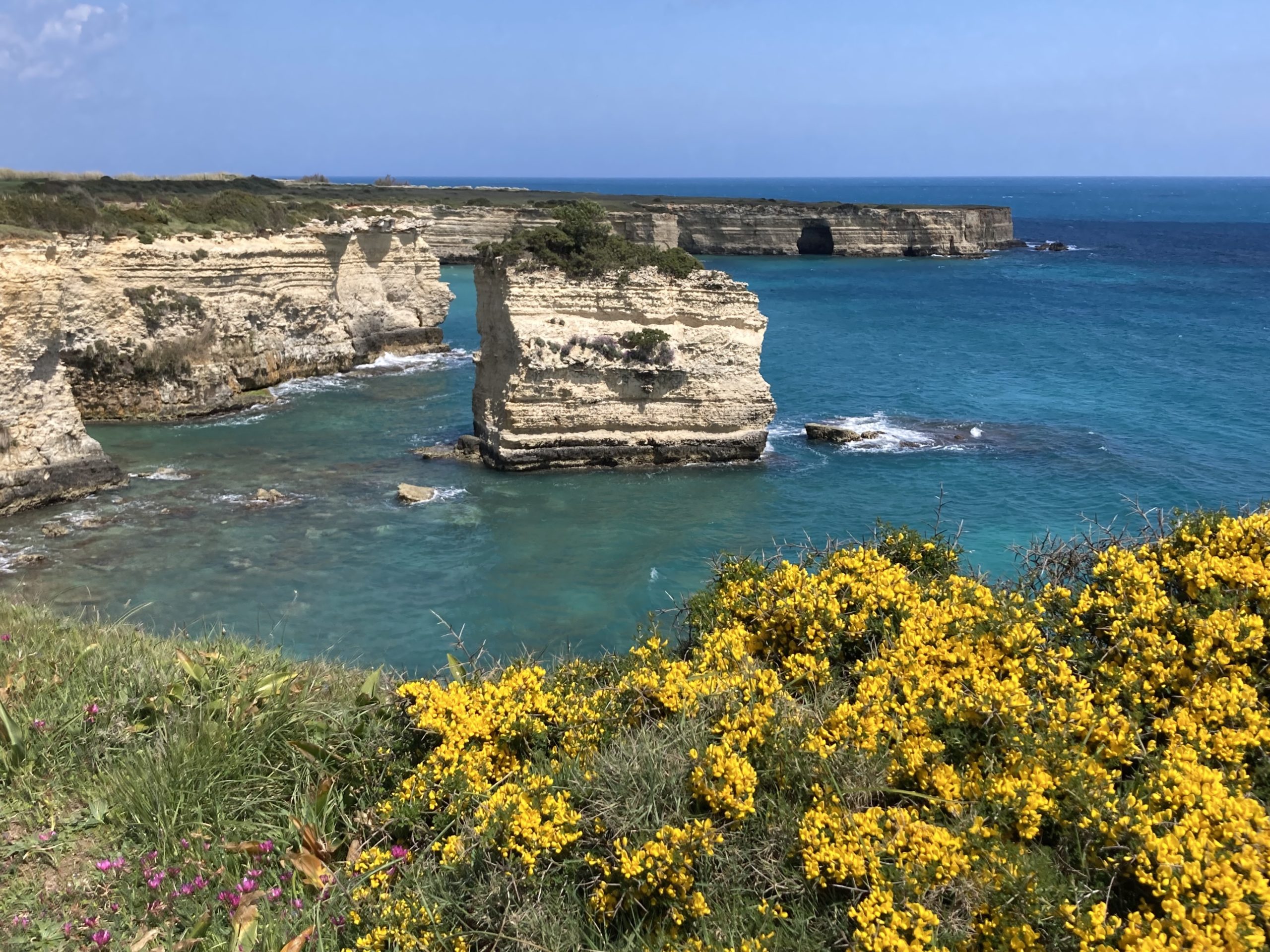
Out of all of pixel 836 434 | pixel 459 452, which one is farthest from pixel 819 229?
pixel 459 452

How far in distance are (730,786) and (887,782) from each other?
3.00 feet

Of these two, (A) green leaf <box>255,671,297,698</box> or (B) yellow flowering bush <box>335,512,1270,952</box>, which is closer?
(B) yellow flowering bush <box>335,512,1270,952</box>

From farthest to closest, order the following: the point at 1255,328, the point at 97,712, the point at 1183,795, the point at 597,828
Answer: the point at 1255,328, the point at 97,712, the point at 597,828, the point at 1183,795

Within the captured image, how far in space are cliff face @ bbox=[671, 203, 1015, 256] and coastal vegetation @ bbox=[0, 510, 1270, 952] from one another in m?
92.8

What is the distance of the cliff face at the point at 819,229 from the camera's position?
94.1m

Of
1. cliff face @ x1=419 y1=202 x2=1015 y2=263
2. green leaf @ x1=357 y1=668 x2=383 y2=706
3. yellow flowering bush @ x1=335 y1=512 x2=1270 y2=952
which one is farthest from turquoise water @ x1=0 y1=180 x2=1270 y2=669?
cliff face @ x1=419 y1=202 x2=1015 y2=263

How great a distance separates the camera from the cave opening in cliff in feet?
316

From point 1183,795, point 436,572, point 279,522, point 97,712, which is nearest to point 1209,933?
point 1183,795

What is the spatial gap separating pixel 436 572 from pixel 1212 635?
17204 mm

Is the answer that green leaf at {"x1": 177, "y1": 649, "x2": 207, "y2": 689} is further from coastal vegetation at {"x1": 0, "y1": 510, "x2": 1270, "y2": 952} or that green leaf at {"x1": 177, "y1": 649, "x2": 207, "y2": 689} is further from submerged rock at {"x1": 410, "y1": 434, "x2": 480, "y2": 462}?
submerged rock at {"x1": 410, "y1": 434, "x2": 480, "y2": 462}

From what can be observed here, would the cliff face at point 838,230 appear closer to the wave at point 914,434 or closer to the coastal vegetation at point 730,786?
the wave at point 914,434

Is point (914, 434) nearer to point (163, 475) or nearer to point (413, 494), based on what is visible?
point (413, 494)

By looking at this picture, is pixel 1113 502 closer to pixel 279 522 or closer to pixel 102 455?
pixel 279 522

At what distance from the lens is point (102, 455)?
84.1 ft
